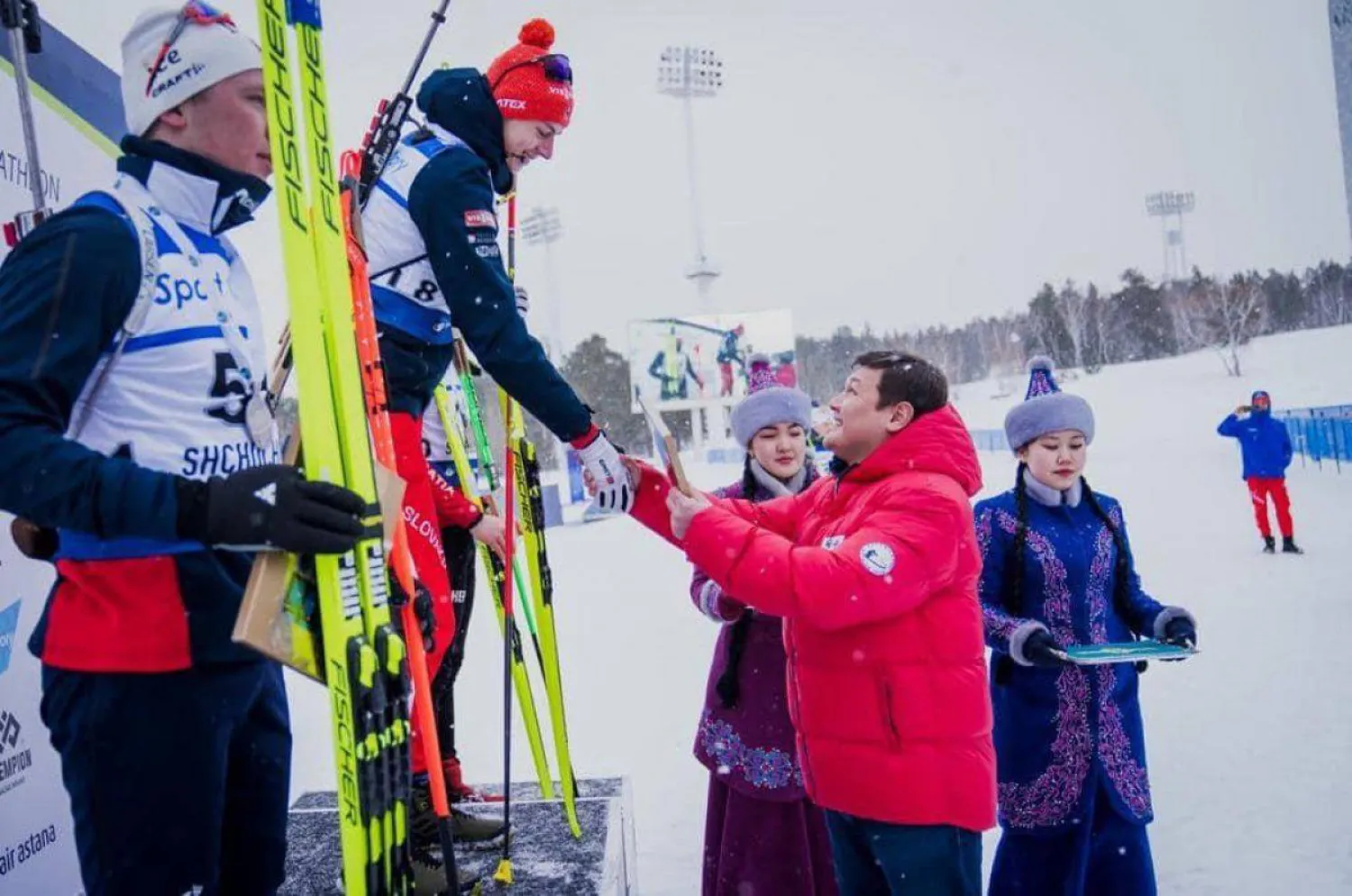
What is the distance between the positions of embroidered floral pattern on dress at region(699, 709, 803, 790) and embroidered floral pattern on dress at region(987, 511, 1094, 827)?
65cm

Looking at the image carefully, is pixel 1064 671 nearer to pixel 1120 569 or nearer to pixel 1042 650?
pixel 1042 650

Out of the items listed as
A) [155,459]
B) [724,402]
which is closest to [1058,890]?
[155,459]

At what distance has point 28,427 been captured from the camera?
1.27 m

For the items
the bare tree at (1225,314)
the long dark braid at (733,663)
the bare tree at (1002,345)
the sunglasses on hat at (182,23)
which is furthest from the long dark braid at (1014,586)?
the bare tree at (1002,345)

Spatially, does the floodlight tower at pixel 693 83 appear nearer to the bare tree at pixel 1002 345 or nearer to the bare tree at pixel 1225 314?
the bare tree at pixel 1225 314

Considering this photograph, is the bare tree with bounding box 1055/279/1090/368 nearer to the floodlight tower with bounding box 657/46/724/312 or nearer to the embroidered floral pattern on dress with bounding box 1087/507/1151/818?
the floodlight tower with bounding box 657/46/724/312

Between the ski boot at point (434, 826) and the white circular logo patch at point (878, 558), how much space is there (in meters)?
1.42

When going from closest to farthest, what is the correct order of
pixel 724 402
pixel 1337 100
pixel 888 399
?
pixel 888 399 → pixel 1337 100 → pixel 724 402

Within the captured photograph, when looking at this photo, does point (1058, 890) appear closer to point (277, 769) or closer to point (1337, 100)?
point (277, 769)

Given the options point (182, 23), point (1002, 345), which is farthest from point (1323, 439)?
point (1002, 345)

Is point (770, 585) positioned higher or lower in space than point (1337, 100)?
lower

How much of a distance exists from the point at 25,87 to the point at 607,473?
1.92 metres

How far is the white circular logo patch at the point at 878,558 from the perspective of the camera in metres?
1.99

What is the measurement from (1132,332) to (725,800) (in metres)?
76.0
